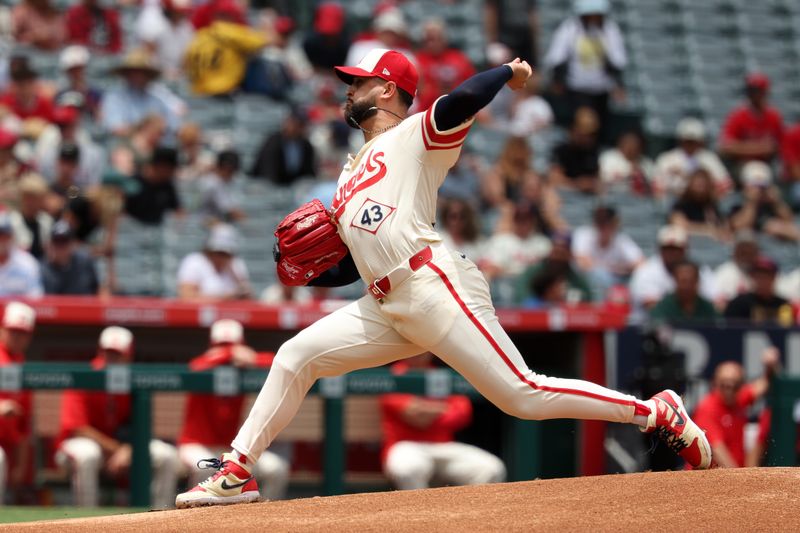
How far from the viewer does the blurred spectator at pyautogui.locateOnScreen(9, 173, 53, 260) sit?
29.0 feet

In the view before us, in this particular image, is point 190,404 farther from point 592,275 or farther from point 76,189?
point 592,275

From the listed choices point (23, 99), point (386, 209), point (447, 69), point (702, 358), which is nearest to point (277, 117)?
point (447, 69)

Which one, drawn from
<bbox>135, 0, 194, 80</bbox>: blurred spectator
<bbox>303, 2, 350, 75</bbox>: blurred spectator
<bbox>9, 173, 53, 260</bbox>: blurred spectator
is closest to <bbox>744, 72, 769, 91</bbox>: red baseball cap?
<bbox>303, 2, 350, 75</bbox>: blurred spectator

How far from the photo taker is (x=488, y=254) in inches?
389

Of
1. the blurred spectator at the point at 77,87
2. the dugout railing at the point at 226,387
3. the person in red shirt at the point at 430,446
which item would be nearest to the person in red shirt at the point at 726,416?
the dugout railing at the point at 226,387

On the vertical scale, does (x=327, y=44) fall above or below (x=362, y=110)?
above

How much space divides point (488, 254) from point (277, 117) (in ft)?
8.77

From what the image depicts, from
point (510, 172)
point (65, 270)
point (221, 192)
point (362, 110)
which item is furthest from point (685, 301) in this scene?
point (362, 110)

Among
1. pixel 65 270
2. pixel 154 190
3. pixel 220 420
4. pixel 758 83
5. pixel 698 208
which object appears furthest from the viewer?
pixel 758 83

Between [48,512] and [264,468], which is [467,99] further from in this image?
[264,468]

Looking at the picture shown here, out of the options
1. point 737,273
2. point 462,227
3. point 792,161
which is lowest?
point 737,273

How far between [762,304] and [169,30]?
5.46 m

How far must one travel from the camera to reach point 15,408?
7.09m

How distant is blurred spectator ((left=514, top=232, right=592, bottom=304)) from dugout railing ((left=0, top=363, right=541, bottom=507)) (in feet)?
4.78
